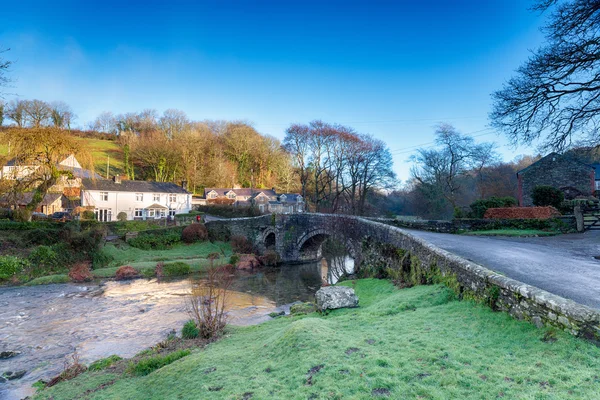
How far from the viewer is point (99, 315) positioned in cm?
1404

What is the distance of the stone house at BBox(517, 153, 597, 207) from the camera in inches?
933

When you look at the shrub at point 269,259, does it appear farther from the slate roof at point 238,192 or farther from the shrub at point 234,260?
the slate roof at point 238,192

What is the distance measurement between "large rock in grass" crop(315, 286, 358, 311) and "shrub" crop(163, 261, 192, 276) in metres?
17.0

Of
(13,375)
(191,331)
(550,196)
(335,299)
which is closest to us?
(13,375)

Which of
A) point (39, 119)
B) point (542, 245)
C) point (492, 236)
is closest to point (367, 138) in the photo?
point (492, 236)

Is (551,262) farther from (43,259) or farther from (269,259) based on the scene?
(43,259)

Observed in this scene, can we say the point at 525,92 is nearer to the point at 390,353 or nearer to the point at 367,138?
the point at 390,353

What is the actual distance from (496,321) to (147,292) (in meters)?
17.9

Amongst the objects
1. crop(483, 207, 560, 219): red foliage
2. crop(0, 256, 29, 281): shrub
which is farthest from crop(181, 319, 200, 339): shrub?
crop(0, 256, 29, 281): shrub

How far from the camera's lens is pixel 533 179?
24.9 metres

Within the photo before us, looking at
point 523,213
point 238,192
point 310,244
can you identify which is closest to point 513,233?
point 523,213

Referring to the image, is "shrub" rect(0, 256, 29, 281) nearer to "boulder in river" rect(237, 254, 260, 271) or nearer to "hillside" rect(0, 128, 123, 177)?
"boulder in river" rect(237, 254, 260, 271)

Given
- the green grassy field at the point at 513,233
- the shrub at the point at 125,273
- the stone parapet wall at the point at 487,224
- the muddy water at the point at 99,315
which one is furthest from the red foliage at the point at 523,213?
the shrub at the point at 125,273

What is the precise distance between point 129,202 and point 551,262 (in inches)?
1802
